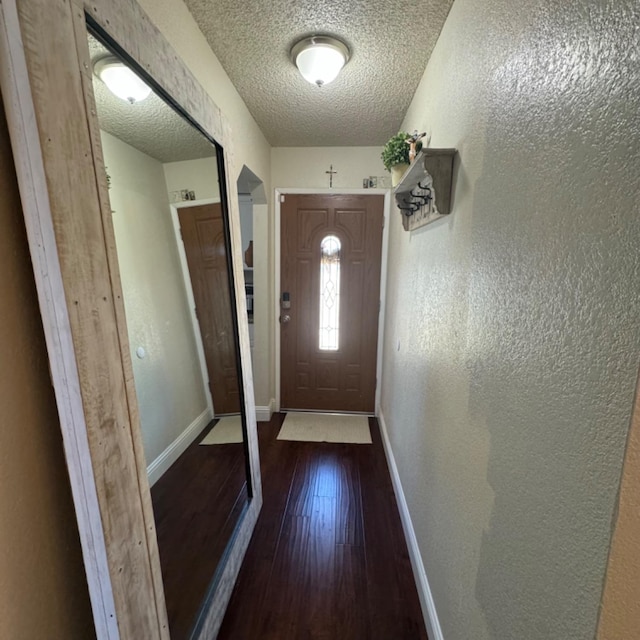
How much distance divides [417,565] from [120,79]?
2227 millimetres

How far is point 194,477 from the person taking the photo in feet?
4.43

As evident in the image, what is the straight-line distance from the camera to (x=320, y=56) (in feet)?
5.32

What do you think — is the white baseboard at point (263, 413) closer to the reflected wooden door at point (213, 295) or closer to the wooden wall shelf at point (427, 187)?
the reflected wooden door at point (213, 295)

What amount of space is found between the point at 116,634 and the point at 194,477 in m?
0.58

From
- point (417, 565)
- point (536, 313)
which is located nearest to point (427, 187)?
point (536, 313)

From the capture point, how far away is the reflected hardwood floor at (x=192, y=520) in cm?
109

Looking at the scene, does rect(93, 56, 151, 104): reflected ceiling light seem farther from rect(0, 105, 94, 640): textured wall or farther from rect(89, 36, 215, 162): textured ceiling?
rect(0, 105, 94, 640): textured wall

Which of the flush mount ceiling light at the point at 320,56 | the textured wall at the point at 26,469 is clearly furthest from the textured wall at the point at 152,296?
the flush mount ceiling light at the point at 320,56

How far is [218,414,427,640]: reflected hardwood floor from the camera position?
141cm

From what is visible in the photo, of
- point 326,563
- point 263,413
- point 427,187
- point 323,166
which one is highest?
point 323,166

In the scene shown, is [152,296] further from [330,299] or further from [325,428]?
[325,428]

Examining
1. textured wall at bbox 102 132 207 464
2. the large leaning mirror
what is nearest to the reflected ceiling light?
the large leaning mirror

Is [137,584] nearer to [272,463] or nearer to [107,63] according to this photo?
[107,63]

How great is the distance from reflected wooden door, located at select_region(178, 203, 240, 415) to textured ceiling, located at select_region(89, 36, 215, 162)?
0.75 feet
